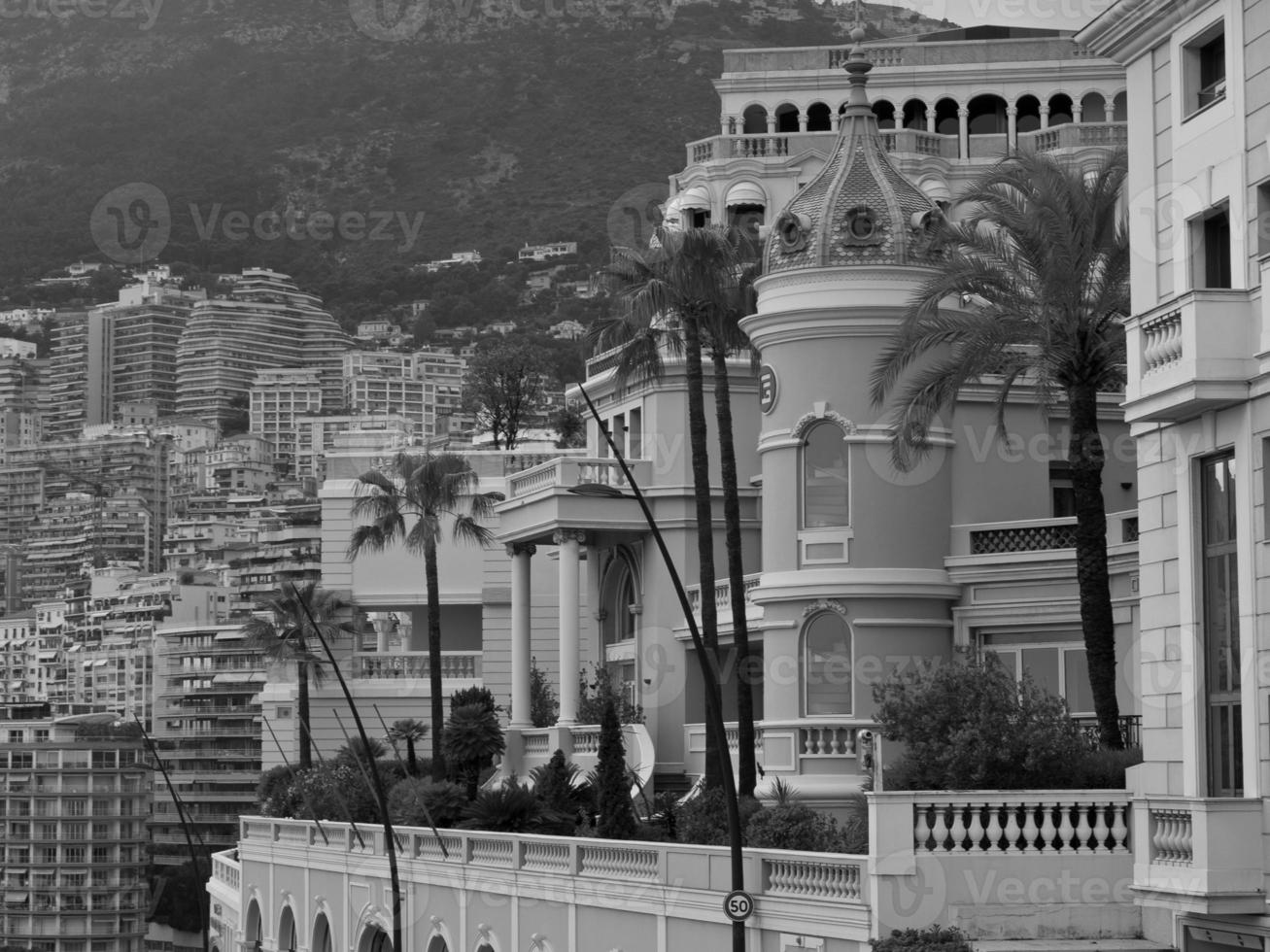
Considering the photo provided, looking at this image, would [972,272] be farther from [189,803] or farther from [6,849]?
[189,803]

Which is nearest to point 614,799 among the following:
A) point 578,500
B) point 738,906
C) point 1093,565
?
point 1093,565

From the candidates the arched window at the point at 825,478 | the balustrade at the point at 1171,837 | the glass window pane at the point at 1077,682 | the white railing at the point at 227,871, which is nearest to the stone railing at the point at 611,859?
the balustrade at the point at 1171,837

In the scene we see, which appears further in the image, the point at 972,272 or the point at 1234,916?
the point at 972,272

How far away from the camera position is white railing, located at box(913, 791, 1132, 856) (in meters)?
24.6

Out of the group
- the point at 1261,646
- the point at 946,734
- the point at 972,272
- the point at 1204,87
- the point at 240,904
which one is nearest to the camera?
the point at 1261,646

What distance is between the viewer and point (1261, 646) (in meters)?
21.5

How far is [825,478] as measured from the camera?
123 feet

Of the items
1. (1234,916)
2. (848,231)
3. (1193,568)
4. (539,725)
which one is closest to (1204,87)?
(1193,568)

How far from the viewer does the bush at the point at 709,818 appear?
34438mm

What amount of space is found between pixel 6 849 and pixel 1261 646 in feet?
522

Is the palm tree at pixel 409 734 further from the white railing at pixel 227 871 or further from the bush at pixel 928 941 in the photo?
the bush at pixel 928 941

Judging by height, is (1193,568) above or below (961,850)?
above

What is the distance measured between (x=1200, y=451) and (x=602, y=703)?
88.3 feet

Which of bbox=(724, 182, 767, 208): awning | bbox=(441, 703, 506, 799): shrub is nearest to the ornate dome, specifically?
bbox=(441, 703, 506, 799): shrub
